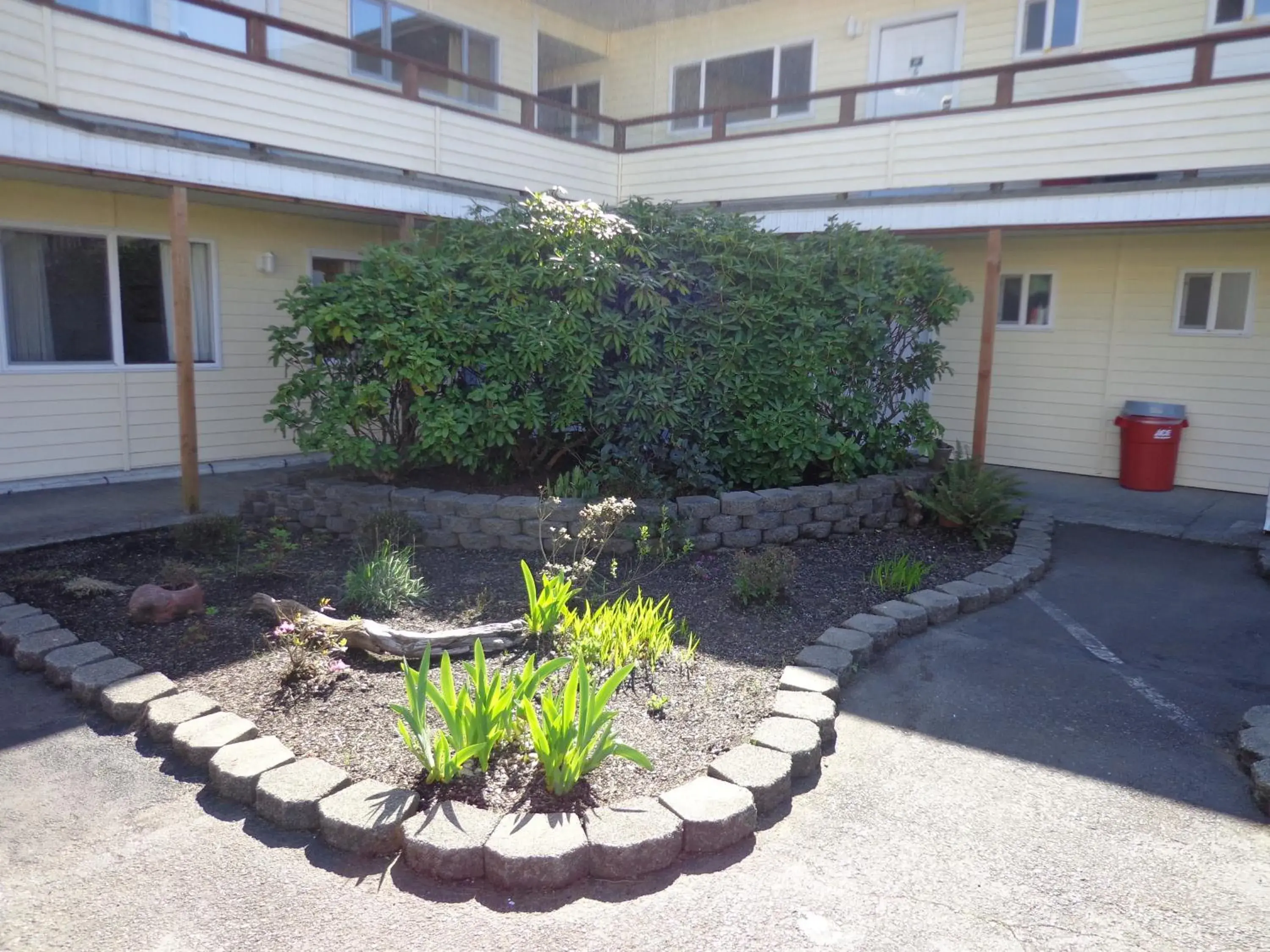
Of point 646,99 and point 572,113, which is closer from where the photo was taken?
point 572,113

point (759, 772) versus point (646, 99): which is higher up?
point (646, 99)

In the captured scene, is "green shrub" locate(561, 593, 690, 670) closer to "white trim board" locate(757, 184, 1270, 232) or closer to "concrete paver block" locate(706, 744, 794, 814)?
"concrete paver block" locate(706, 744, 794, 814)

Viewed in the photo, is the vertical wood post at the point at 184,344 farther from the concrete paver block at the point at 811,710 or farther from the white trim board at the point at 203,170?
the concrete paver block at the point at 811,710

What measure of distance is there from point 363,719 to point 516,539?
2763 mm

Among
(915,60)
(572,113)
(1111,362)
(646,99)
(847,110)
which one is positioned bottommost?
(1111,362)

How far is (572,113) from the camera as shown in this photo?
12.1 metres

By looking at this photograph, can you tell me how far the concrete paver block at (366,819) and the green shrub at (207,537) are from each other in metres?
3.62

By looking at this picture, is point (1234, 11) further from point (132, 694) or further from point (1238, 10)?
point (132, 694)

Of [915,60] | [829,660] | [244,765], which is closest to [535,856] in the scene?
[244,765]

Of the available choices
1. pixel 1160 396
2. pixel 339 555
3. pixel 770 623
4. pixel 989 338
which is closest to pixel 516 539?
pixel 339 555

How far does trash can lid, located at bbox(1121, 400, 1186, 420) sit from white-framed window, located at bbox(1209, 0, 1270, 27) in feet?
13.8

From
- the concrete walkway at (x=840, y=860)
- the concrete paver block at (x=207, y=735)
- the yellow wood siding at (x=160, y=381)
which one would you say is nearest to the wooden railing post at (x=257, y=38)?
the yellow wood siding at (x=160, y=381)

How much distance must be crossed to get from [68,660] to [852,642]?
412 cm

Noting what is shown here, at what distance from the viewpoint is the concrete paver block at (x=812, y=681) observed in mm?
4410
